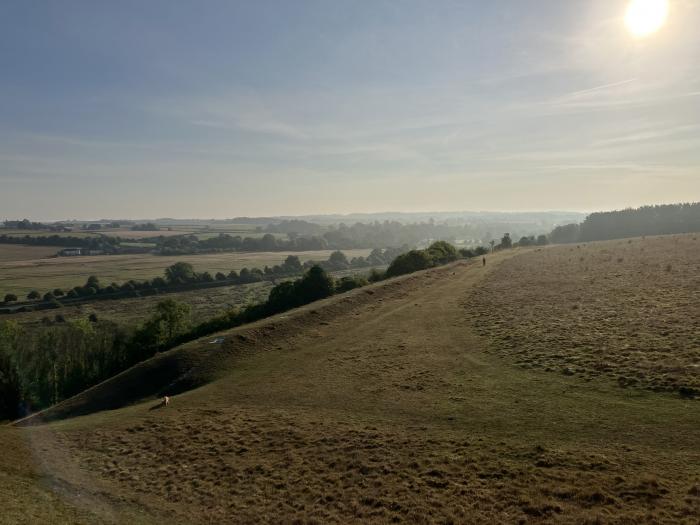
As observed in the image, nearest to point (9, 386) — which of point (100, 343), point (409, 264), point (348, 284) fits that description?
point (100, 343)

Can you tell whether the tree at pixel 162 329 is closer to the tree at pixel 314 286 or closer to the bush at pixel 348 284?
the tree at pixel 314 286

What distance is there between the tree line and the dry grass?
32055 millimetres

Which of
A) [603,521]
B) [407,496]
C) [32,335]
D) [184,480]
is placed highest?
[603,521]

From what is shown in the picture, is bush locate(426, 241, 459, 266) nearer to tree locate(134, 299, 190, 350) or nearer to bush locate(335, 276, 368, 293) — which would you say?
bush locate(335, 276, 368, 293)

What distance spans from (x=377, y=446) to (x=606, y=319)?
27.1m

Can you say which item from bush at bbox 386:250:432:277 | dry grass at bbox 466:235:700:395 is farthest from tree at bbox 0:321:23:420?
bush at bbox 386:250:432:277

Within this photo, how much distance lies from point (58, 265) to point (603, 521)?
685 feet

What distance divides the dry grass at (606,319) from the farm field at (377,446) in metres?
0.85

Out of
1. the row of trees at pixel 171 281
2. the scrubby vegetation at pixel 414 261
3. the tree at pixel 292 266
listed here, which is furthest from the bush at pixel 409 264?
the tree at pixel 292 266

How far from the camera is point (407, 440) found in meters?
23.0

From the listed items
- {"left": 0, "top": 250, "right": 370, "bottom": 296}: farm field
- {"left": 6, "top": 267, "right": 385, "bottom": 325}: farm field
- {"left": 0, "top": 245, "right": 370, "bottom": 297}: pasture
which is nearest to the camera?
{"left": 6, "top": 267, "right": 385, "bottom": 325}: farm field

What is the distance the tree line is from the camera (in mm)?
60353

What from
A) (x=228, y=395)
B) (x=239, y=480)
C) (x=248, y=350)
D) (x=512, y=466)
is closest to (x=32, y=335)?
(x=248, y=350)

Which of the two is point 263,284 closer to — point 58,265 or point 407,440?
point 58,265
